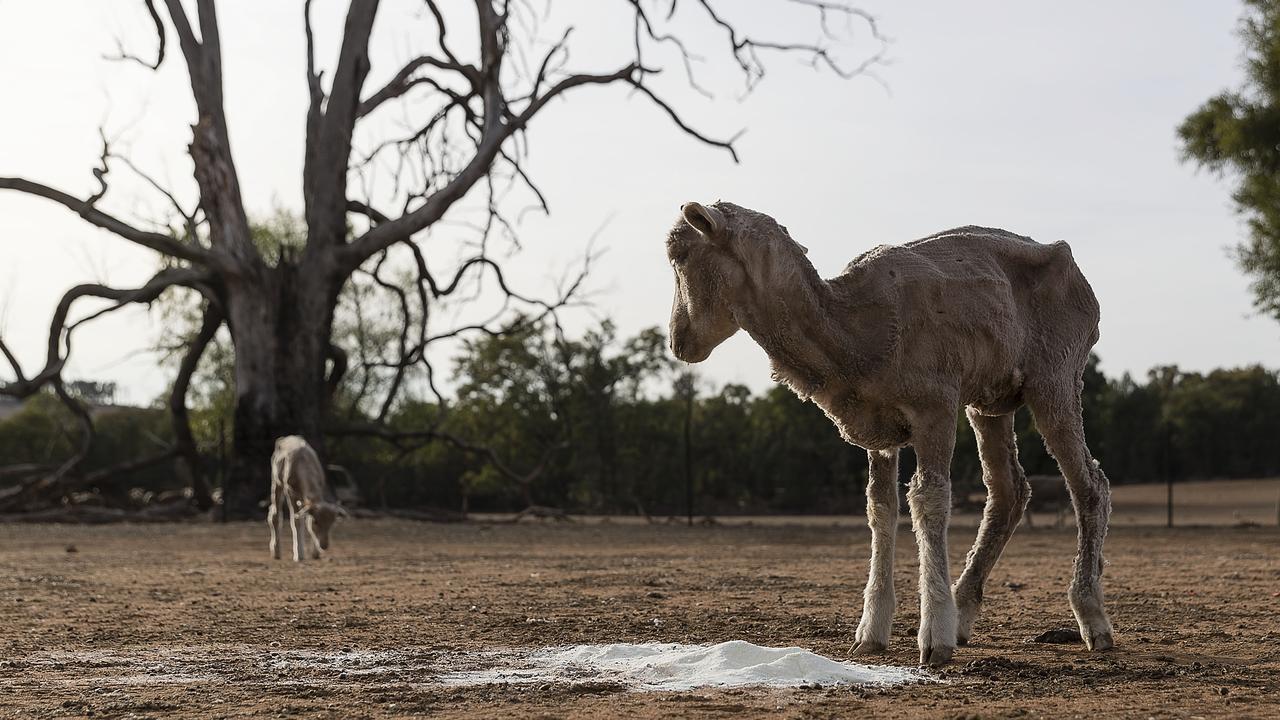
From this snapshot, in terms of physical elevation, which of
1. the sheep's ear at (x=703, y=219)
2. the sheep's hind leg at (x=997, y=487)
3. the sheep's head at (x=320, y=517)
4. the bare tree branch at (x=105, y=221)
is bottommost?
the sheep's head at (x=320, y=517)

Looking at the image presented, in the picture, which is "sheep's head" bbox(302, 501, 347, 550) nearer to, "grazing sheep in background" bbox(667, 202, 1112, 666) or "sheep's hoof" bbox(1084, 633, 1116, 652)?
"grazing sheep in background" bbox(667, 202, 1112, 666)

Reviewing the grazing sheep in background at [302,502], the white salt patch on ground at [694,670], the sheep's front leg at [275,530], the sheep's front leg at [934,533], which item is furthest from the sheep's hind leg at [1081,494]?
the sheep's front leg at [275,530]

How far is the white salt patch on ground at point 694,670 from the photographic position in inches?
238

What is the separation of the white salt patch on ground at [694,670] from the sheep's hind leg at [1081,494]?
134 centimetres

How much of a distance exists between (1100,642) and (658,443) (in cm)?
2936

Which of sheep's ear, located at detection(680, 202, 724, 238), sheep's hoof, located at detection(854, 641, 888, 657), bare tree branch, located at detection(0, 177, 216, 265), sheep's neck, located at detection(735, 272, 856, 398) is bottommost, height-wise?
sheep's hoof, located at detection(854, 641, 888, 657)

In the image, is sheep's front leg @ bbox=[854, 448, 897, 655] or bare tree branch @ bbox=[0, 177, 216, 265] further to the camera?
bare tree branch @ bbox=[0, 177, 216, 265]

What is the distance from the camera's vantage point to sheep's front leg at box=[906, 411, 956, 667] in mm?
Result: 6395

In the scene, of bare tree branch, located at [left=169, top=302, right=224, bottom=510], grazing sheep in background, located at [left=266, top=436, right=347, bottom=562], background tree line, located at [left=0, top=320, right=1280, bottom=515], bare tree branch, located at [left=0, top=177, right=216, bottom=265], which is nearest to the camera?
grazing sheep in background, located at [left=266, top=436, right=347, bottom=562]

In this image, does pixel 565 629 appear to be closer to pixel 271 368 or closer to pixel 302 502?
pixel 302 502

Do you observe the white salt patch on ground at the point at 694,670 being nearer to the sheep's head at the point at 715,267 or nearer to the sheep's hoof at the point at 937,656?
the sheep's hoof at the point at 937,656

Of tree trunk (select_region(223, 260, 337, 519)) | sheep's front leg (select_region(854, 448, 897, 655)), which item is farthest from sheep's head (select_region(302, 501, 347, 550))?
sheep's front leg (select_region(854, 448, 897, 655))

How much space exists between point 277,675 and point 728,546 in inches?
493

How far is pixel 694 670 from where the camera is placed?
6.33 metres
